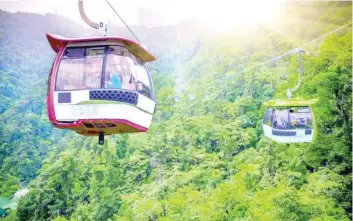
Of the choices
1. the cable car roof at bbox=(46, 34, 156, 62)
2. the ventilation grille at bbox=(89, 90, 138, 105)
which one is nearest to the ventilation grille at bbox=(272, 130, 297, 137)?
the cable car roof at bbox=(46, 34, 156, 62)

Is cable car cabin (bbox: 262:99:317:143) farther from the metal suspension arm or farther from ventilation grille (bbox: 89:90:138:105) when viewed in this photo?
the metal suspension arm

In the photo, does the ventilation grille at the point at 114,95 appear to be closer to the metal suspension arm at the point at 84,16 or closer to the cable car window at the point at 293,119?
the metal suspension arm at the point at 84,16

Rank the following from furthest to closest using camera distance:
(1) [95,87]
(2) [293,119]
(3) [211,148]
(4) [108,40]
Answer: (3) [211,148] → (2) [293,119] → (1) [95,87] → (4) [108,40]

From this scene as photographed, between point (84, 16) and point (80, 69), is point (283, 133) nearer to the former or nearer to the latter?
point (80, 69)

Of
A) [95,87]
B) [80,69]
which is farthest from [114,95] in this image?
[80,69]

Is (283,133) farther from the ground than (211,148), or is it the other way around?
(283,133)

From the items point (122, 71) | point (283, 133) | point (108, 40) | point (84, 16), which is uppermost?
point (84, 16)

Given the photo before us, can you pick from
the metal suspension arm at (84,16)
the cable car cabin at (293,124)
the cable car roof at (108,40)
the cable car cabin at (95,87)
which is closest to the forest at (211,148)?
the cable car cabin at (293,124)
